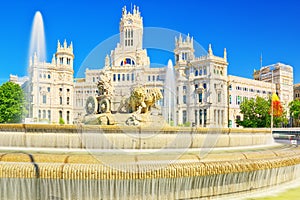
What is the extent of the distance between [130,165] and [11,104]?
191 ft

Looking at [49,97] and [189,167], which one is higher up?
[49,97]

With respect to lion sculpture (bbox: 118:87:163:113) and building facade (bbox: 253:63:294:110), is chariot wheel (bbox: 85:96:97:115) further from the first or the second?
building facade (bbox: 253:63:294:110)

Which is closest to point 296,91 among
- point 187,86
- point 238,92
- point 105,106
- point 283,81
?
point 283,81

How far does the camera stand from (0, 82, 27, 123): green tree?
58000 mm

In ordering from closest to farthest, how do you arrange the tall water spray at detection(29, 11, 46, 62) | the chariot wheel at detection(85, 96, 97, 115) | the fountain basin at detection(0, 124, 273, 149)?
the fountain basin at detection(0, 124, 273, 149)
the chariot wheel at detection(85, 96, 97, 115)
the tall water spray at detection(29, 11, 46, 62)

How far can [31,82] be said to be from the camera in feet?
305

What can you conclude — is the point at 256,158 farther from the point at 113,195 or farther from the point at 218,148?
the point at 113,195

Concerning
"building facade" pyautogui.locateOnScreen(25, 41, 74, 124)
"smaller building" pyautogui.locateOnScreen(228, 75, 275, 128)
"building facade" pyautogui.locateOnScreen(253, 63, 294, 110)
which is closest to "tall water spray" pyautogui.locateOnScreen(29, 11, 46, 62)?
"building facade" pyautogui.locateOnScreen(25, 41, 74, 124)

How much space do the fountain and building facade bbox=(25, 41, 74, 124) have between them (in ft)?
272

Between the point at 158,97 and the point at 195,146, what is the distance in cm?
441

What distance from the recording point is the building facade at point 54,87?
→ 301ft

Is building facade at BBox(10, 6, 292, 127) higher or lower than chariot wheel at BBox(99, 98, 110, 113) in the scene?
higher

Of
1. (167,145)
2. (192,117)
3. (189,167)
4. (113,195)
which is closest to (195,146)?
(167,145)

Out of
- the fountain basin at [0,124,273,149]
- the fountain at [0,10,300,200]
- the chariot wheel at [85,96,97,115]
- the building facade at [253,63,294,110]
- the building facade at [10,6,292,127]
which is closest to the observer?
the fountain at [0,10,300,200]
